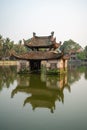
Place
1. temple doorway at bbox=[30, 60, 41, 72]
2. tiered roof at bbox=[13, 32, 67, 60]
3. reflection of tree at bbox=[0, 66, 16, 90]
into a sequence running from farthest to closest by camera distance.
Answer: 1. temple doorway at bbox=[30, 60, 41, 72]
2. tiered roof at bbox=[13, 32, 67, 60]
3. reflection of tree at bbox=[0, 66, 16, 90]

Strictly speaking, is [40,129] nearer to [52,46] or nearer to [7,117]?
[7,117]

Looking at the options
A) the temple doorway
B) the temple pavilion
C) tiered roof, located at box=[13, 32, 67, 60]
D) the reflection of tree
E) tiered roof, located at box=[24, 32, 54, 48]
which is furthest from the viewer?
the temple doorway

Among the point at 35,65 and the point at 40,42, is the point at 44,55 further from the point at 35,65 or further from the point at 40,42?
the point at 35,65

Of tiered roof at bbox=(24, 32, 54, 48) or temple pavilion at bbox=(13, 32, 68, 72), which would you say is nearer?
temple pavilion at bbox=(13, 32, 68, 72)

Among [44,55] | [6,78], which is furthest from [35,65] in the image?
[6,78]

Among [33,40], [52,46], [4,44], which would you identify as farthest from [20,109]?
[4,44]

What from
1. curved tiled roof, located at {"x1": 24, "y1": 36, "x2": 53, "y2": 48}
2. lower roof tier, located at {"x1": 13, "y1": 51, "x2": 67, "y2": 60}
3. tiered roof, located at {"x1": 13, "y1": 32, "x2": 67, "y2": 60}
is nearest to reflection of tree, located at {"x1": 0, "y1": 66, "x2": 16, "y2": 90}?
lower roof tier, located at {"x1": 13, "y1": 51, "x2": 67, "y2": 60}

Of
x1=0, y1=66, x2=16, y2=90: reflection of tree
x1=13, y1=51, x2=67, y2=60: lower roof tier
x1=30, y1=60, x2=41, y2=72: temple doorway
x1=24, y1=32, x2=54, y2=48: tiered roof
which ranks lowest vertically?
x1=0, y1=66, x2=16, y2=90: reflection of tree

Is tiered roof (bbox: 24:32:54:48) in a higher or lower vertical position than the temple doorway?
higher

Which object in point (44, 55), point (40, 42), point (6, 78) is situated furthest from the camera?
point (40, 42)

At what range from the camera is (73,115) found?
449 inches

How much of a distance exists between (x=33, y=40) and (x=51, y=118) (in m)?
35.1

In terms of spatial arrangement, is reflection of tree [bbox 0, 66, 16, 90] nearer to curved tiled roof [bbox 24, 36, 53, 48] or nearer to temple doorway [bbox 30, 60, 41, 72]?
temple doorway [bbox 30, 60, 41, 72]

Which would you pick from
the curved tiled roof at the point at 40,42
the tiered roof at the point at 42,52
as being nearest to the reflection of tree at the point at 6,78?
the tiered roof at the point at 42,52
